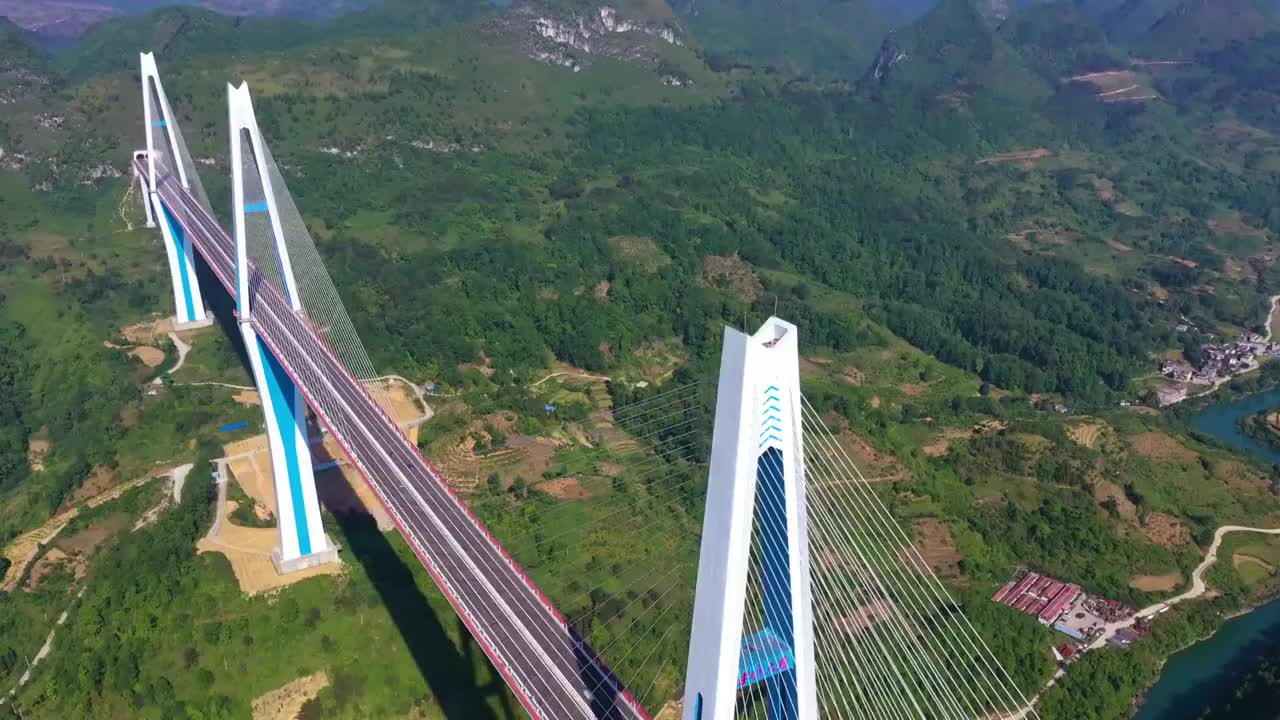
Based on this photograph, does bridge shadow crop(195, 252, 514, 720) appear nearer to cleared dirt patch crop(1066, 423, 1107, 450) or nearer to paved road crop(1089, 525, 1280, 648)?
paved road crop(1089, 525, 1280, 648)

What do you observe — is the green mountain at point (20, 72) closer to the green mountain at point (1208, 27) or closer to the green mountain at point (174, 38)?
the green mountain at point (174, 38)

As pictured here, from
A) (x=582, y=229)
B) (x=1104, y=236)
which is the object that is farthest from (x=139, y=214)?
(x=1104, y=236)

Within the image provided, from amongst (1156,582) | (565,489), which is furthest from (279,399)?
(1156,582)

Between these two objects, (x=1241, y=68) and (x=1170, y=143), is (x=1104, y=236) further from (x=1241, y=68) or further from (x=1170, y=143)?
(x=1241, y=68)

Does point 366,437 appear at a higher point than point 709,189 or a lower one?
higher

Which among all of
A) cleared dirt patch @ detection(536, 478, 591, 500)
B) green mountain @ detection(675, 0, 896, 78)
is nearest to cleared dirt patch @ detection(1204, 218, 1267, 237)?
green mountain @ detection(675, 0, 896, 78)

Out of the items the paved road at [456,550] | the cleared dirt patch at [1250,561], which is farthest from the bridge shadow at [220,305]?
the cleared dirt patch at [1250,561]

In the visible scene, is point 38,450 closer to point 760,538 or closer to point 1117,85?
point 760,538
